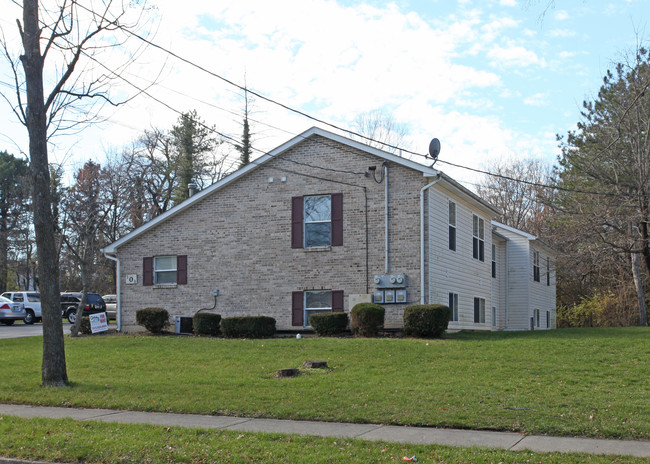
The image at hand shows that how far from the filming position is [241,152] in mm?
48562

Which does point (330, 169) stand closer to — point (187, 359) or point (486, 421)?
point (187, 359)

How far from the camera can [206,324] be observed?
2155cm

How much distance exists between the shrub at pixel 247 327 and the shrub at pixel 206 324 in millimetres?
822

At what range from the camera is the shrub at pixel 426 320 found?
Answer: 18250mm

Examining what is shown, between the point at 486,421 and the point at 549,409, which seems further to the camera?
the point at 549,409

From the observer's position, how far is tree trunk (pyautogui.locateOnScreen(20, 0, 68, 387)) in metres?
13.0

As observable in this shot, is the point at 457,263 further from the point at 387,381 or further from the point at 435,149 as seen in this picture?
the point at 387,381

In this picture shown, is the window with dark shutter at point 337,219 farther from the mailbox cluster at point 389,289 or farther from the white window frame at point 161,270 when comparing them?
the white window frame at point 161,270

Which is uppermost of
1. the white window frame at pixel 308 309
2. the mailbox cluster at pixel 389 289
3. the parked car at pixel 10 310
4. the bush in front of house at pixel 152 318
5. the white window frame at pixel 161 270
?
the white window frame at pixel 161 270

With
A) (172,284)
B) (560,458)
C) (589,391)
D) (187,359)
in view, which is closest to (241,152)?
(172,284)

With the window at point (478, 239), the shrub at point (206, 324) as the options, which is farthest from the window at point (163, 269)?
the window at point (478, 239)

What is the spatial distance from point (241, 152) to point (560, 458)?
43.0 meters

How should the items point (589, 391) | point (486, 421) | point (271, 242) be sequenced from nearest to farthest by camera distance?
point (486, 421) → point (589, 391) → point (271, 242)

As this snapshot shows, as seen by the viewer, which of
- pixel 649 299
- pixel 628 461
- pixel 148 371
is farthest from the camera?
pixel 649 299
